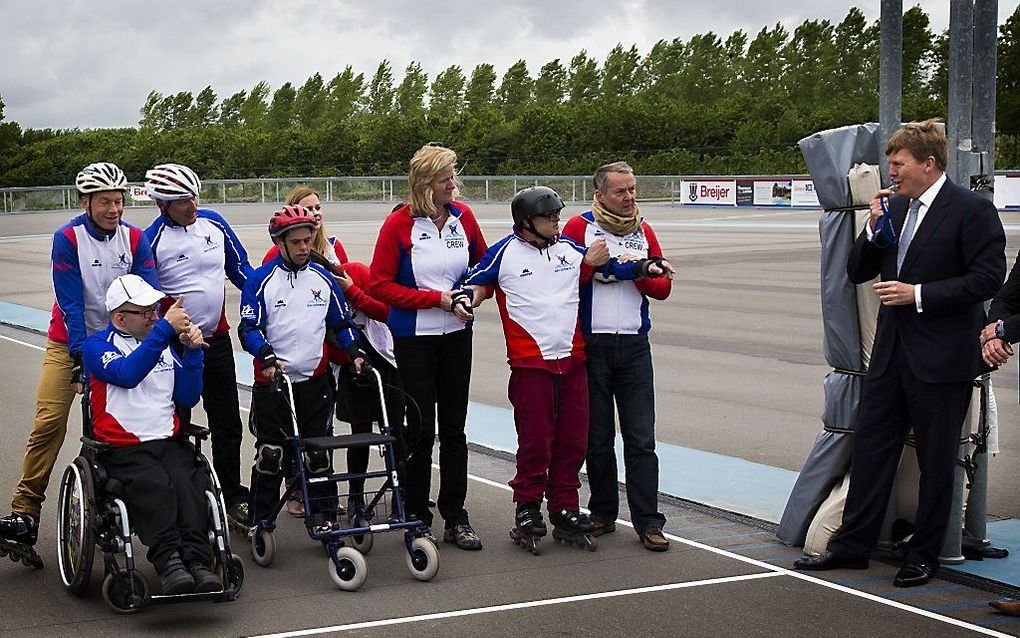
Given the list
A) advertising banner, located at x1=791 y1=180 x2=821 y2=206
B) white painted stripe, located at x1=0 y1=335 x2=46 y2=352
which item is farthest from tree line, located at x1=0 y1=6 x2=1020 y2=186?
white painted stripe, located at x1=0 y1=335 x2=46 y2=352

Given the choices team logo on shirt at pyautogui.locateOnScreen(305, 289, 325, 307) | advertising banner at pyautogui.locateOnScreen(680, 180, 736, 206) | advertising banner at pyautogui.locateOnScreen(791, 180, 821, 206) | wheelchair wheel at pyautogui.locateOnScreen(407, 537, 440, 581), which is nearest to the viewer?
wheelchair wheel at pyautogui.locateOnScreen(407, 537, 440, 581)

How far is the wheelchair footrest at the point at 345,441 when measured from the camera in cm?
636

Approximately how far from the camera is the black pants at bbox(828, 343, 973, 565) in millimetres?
6137


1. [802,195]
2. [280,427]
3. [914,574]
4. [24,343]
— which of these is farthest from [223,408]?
[802,195]

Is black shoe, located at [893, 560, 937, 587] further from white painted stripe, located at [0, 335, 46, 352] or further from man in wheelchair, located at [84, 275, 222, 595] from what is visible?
white painted stripe, located at [0, 335, 46, 352]

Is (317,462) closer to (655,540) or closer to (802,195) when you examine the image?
(655,540)

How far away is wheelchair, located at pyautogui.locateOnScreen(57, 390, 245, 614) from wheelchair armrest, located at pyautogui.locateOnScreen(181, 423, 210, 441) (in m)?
0.07

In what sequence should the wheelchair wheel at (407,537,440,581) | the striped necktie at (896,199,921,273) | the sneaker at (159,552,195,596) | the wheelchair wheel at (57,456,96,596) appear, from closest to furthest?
the sneaker at (159,552,195,596), the wheelchair wheel at (57,456,96,596), the striped necktie at (896,199,921,273), the wheelchair wheel at (407,537,440,581)

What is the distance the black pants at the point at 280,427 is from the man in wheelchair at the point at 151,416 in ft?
1.53

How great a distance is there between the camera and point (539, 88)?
345 ft

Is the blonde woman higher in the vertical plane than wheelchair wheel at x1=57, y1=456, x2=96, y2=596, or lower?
higher

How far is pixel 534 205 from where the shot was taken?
688cm

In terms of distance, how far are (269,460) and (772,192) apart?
1819 inches

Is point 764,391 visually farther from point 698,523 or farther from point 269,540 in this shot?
point 269,540
